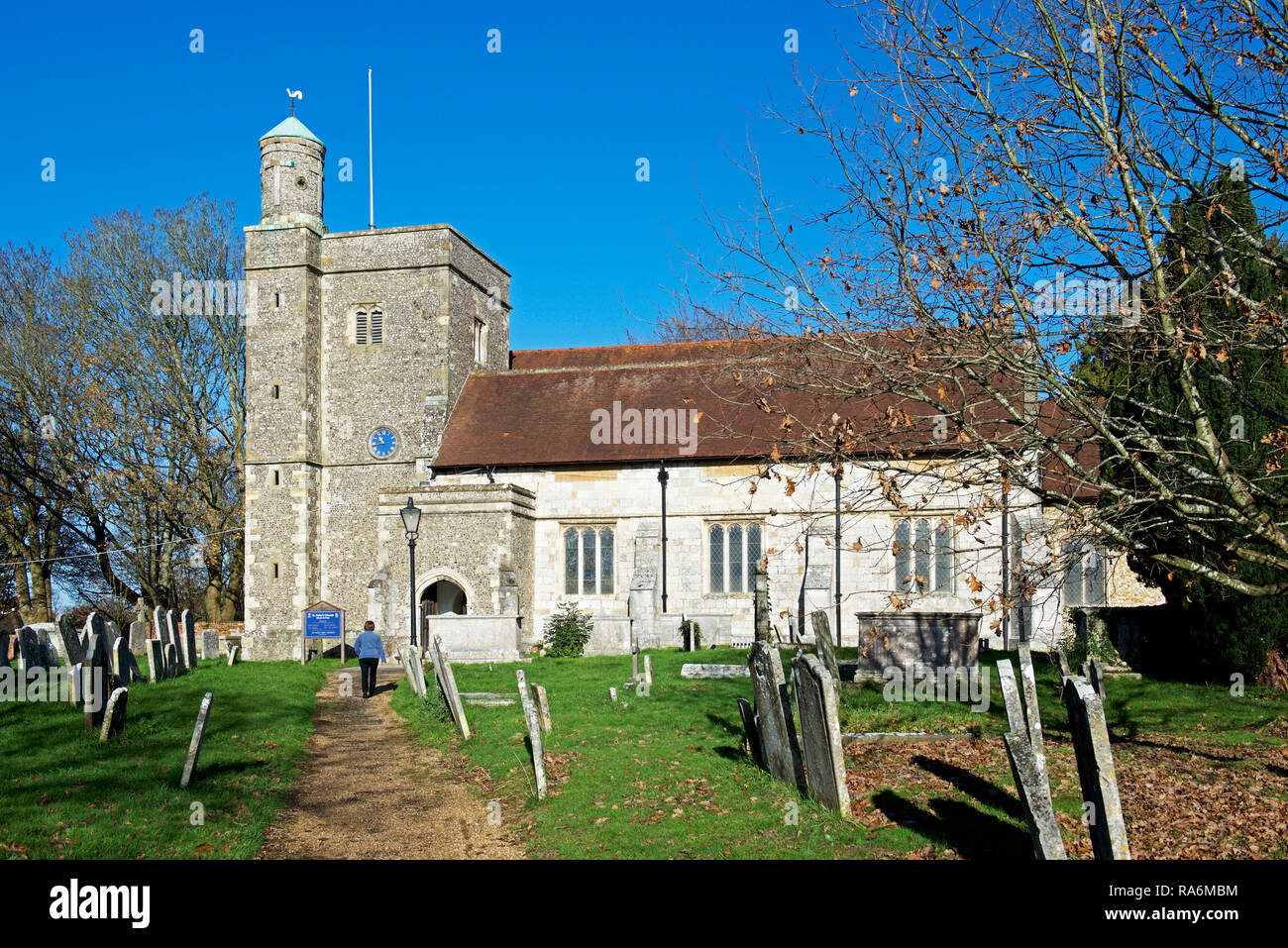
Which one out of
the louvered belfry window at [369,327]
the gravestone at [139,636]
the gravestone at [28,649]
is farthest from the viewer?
the louvered belfry window at [369,327]

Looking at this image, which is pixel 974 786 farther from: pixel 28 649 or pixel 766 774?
pixel 28 649

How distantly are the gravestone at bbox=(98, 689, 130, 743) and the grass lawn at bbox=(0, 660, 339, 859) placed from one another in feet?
0.32

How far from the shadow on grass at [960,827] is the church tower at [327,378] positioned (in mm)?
22417

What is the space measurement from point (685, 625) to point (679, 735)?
40.9ft

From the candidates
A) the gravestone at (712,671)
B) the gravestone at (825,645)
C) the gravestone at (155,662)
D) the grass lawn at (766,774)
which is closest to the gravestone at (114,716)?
the grass lawn at (766,774)

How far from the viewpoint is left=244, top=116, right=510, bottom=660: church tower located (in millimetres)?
29656

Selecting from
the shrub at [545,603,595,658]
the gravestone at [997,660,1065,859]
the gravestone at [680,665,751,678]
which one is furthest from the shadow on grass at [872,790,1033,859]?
the shrub at [545,603,595,658]

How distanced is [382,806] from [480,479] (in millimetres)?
18586

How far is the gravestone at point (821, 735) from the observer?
25.0 feet

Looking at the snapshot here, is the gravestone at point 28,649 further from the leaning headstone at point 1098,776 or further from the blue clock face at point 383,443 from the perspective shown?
the blue clock face at point 383,443

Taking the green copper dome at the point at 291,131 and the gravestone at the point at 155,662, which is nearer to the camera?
the gravestone at the point at 155,662

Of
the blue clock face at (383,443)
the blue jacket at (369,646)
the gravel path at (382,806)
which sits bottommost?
the gravel path at (382,806)

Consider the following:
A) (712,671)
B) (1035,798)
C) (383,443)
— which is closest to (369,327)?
(383,443)

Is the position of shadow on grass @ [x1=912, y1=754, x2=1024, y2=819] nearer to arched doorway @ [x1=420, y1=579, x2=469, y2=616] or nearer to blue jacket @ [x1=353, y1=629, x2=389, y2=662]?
blue jacket @ [x1=353, y1=629, x2=389, y2=662]
